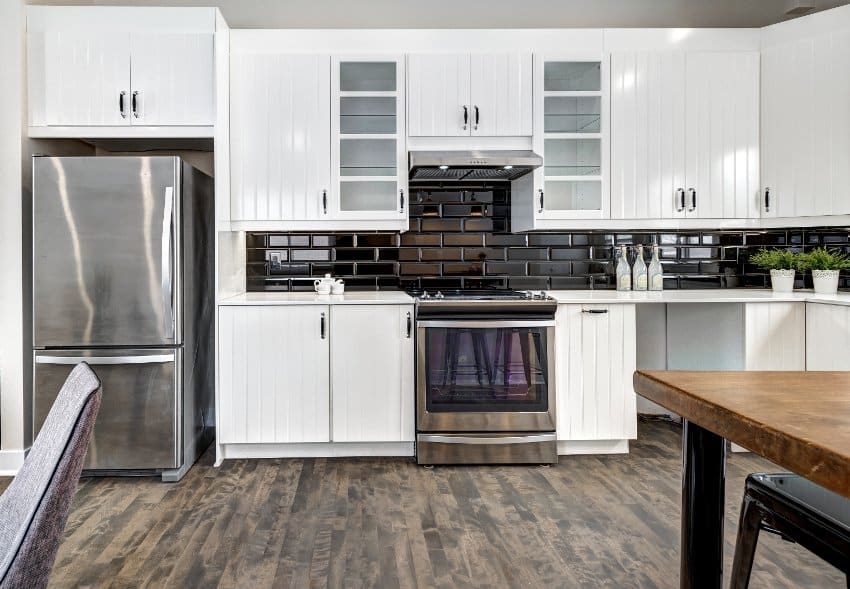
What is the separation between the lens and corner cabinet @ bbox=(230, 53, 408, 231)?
3.37 meters

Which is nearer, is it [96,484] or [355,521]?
[355,521]

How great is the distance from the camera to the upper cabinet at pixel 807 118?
323 cm

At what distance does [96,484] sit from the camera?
2867 mm

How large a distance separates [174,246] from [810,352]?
3.30 metres

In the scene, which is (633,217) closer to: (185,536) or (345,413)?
(345,413)

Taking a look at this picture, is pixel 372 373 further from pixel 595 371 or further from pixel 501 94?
pixel 501 94

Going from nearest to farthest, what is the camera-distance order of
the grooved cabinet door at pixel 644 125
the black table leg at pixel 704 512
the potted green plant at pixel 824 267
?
the black table leg at pixel 704 512 < the potted green plant at pixel 824 267 < the grooved cabinet door at pixel 644 125

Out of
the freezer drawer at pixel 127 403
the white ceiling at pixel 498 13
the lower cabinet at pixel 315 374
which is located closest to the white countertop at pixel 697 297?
the lower cabinet at pixel 315 374

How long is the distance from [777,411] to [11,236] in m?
3.39

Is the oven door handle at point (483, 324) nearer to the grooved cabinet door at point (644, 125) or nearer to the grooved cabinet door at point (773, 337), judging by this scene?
the grooved cabinet door at point (644, 125)

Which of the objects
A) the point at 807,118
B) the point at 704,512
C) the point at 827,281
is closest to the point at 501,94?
the point at 807,118

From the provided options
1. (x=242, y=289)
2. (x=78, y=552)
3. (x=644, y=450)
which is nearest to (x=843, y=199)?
(x=644, y=450)

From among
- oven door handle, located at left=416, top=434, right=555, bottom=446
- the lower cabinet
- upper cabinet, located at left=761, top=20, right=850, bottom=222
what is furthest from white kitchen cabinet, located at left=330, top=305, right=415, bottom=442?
upper cabinet, located at left=761, top=20, right=850, bottom=222

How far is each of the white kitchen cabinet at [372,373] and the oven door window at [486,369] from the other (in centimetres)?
14
